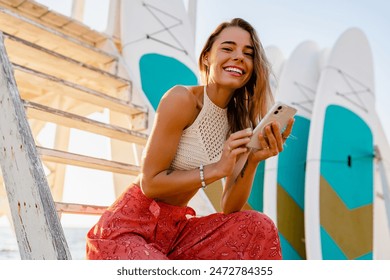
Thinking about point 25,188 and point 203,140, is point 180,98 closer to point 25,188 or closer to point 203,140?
point 203,140

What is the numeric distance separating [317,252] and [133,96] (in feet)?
6.71

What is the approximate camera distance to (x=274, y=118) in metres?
1.29

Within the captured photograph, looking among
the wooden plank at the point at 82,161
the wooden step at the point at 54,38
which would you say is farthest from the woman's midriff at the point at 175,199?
the wooden step at the point at 54,38

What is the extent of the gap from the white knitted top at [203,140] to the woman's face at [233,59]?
95 mm

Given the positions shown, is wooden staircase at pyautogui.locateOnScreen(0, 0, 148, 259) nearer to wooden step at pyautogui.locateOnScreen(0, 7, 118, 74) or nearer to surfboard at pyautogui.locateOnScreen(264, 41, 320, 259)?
wooden step at pyautogui.locateOnScreen(0, 7, 118, 74)

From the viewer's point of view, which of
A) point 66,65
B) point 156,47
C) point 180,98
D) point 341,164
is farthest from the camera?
point 341,164

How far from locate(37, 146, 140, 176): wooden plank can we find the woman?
28.3 inches

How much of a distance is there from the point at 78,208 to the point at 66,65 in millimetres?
1126

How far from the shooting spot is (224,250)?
4.30ft

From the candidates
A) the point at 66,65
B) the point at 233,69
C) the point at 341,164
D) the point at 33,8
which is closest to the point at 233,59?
the point at 233,69

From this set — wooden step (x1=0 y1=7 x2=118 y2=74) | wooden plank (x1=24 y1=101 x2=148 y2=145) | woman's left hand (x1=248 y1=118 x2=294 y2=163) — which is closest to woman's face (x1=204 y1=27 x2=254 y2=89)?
woman's left hand (x1=248 y1=118 x2=294 y2=163)

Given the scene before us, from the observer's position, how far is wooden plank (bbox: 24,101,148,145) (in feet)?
6.74

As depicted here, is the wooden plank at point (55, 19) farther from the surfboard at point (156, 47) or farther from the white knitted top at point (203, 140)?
the white knitted top at point (203, 140)
